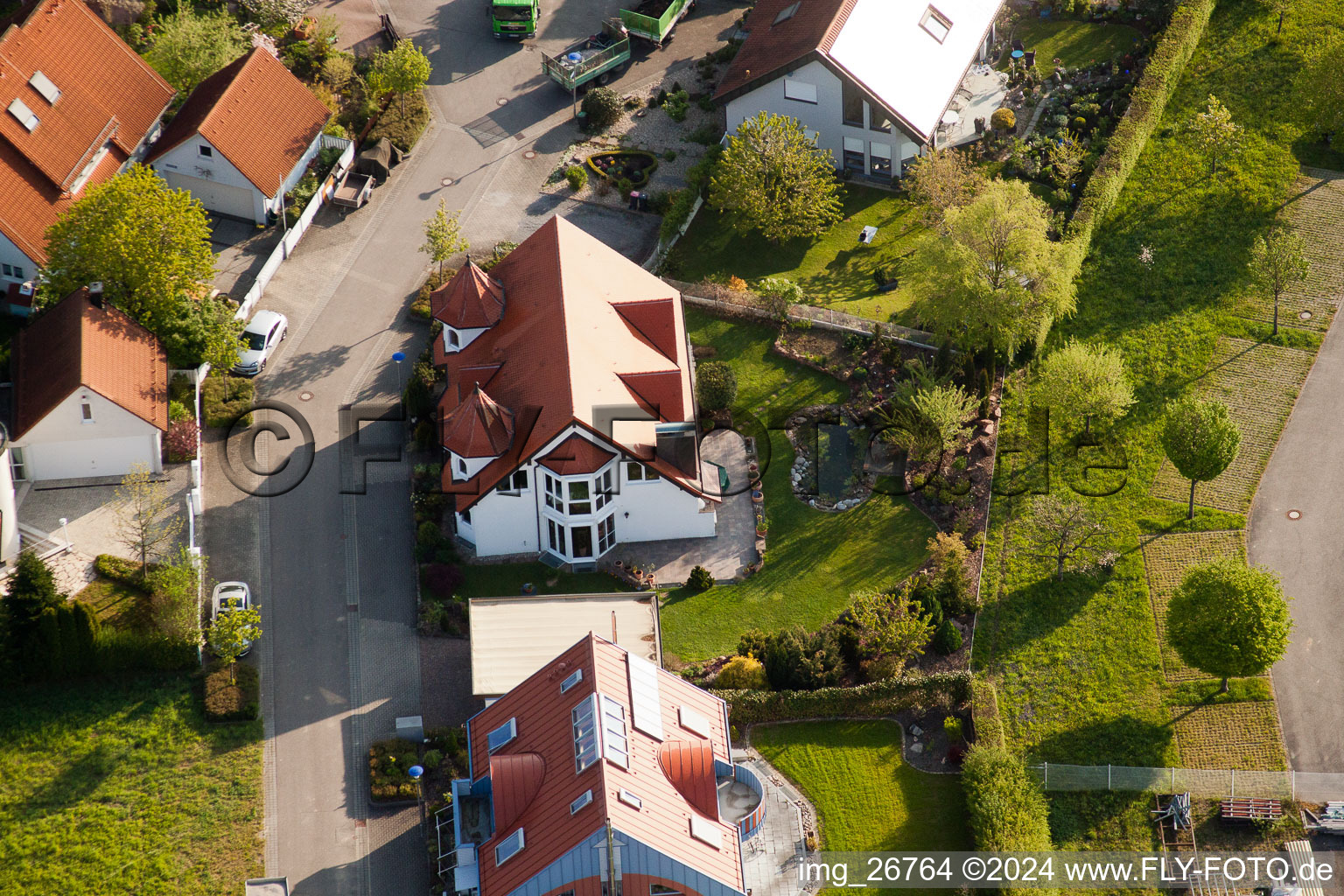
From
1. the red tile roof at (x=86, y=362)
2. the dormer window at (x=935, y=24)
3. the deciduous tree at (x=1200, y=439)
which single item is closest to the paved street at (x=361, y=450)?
the red tile roof at (x=86, y=362)

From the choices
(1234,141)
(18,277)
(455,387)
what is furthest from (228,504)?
(1234,141)

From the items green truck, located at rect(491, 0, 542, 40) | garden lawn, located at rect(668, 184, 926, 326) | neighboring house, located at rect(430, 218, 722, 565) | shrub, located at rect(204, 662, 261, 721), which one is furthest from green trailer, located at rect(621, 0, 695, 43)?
shrub, located at rect(204, 662, 261, 721)

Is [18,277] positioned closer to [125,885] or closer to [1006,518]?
[125,885]

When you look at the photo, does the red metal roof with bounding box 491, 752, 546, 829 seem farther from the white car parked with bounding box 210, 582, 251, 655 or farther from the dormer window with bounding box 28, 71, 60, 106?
the dormer window with bounding box 28, 71, 60, 106

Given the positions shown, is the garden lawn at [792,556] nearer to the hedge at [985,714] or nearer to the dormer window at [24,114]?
the hedge at [985,714]

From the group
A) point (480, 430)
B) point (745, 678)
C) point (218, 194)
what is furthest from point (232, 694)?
point (218, 194)
